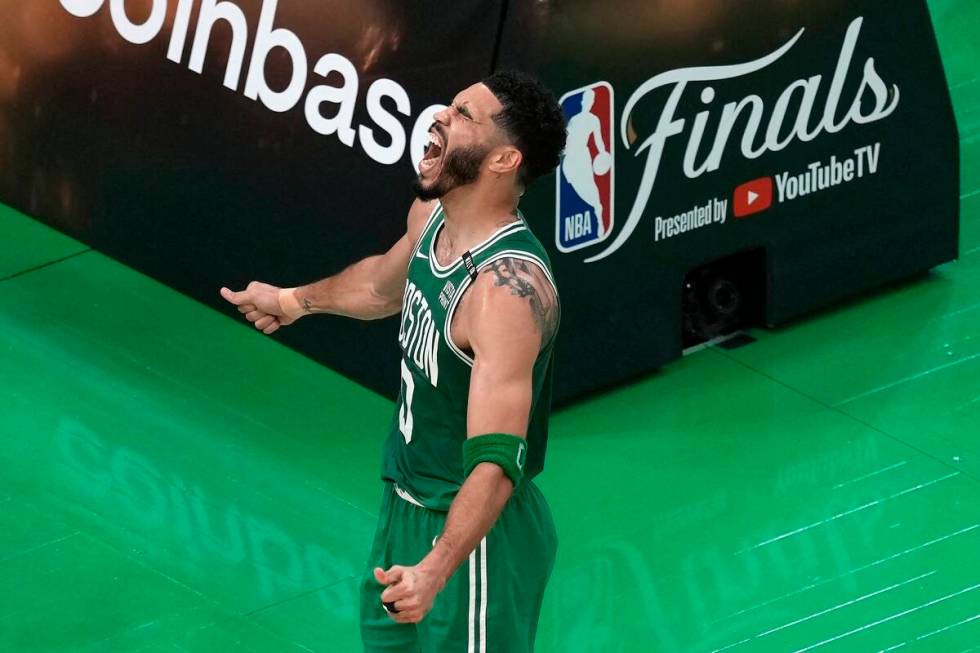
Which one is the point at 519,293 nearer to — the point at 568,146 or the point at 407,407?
the point at 407,407

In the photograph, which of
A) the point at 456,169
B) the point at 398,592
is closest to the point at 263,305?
the point at 456,169

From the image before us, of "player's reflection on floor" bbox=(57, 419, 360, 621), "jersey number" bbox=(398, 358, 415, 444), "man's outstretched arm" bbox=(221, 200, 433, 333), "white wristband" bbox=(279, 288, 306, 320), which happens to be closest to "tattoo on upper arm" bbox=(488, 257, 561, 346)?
"jersey number" bbox=(398, 358, 415, 444)

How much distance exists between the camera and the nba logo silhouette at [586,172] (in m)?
7.01

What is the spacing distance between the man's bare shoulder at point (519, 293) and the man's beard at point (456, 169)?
0.72ft

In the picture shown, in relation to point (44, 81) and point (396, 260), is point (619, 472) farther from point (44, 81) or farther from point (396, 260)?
point (44, 81)

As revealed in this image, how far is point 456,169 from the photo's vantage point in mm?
4547

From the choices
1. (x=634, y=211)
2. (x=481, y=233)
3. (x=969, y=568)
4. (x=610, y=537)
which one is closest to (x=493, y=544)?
(x=481, y=233)

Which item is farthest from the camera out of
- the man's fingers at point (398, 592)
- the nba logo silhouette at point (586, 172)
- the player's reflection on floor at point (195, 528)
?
the nba logo silhouette at point (586, 172)

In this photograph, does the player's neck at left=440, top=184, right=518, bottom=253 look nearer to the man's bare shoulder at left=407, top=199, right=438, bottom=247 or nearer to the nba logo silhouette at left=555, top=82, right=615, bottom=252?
the man's bare shoulder at left=407, top=199, right=438, bottom=247

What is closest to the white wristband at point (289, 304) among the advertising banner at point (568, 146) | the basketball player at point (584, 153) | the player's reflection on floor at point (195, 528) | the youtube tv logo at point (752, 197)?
the player's reflection on floor at point (195, 528)

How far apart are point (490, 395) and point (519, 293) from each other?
0.89ft

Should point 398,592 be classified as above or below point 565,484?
below

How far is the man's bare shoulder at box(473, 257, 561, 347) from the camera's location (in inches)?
173

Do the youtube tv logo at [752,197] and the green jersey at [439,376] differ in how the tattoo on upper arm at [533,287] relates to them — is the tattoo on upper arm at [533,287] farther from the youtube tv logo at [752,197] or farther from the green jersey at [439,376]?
the youtube tv logo at [752,197]
